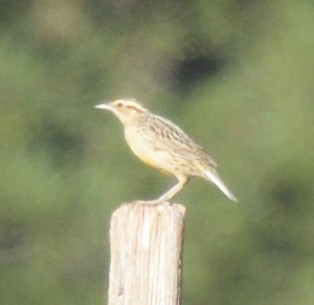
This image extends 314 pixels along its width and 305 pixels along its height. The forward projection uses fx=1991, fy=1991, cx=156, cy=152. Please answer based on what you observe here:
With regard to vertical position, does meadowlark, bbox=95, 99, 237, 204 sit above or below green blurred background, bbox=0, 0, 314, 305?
below

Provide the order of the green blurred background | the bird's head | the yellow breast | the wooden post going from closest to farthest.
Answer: the wooden post < the yellow breast < the bird's head < the green blurred background

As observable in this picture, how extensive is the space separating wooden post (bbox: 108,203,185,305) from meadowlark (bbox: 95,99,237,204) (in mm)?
1759

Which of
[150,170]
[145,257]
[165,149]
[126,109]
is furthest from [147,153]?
[150,170]

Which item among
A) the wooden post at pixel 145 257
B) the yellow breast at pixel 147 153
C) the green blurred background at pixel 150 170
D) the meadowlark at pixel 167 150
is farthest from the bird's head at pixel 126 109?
the green blurred background at pixel 150 170

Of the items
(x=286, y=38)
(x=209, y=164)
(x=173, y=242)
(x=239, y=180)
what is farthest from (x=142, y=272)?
(x=286, y=38)

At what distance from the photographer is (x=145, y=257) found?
4.22 meters

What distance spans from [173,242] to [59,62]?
7.55 m

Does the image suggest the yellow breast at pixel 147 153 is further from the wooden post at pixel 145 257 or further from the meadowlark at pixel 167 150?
the wooden post at pixel 145 257

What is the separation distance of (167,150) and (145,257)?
2.00m

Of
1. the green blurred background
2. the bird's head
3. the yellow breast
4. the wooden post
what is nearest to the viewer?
the wooden post

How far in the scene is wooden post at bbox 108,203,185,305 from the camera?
13.7 feet

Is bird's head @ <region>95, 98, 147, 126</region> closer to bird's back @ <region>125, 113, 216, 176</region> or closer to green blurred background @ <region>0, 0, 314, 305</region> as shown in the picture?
bird's back @ <region>125, 113, 216, 176</region>

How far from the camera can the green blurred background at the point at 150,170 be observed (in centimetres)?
1068

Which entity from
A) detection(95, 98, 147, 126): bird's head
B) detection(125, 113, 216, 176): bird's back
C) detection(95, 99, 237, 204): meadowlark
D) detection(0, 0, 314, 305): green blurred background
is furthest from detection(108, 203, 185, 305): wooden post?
detection(0, 0, 314, 305): green blurred background
